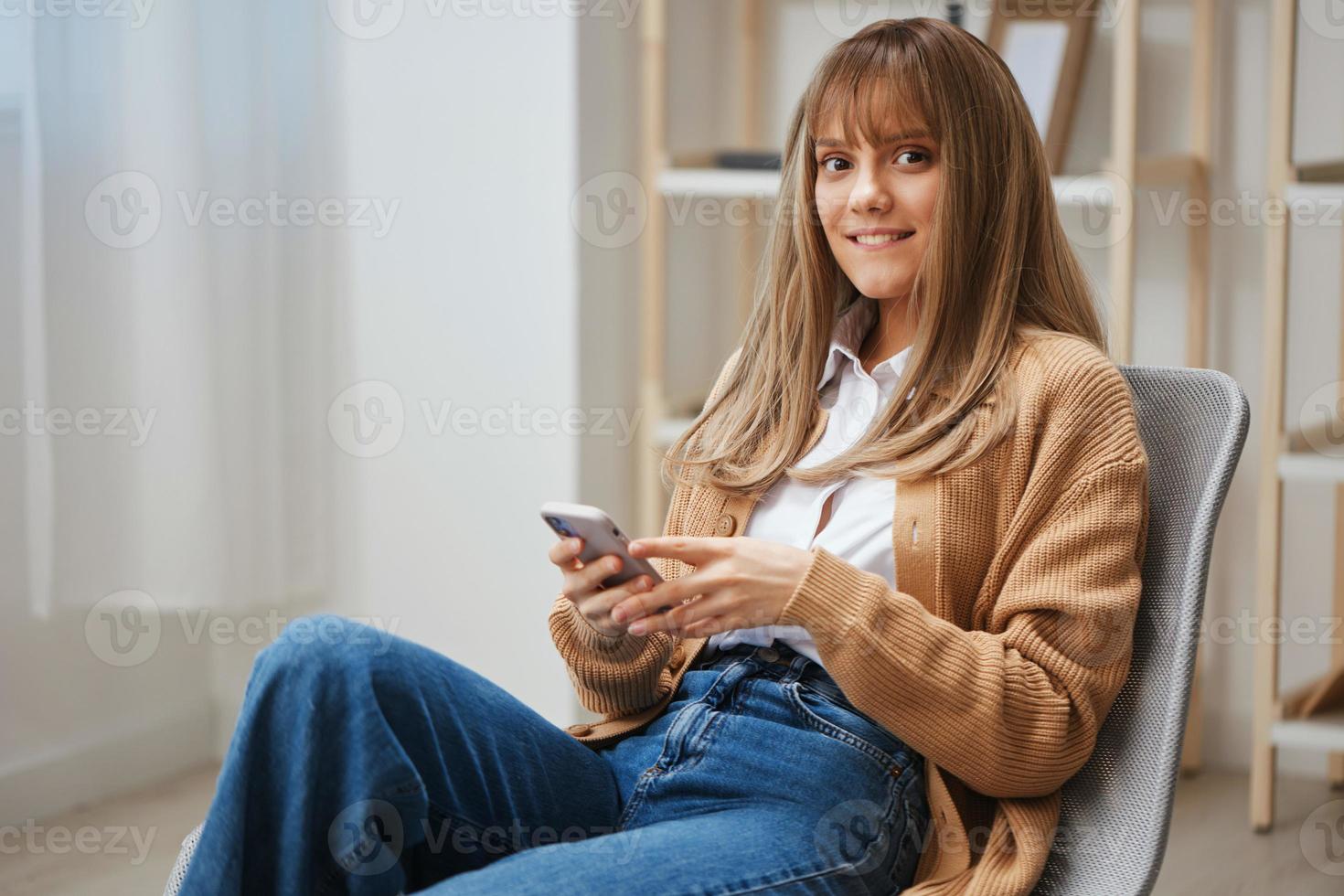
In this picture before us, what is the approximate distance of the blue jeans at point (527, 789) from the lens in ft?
3.13

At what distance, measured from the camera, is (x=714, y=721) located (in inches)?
42.9

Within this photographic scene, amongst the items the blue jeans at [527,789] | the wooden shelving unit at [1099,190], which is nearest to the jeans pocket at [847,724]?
the blue jeans at [527,789]

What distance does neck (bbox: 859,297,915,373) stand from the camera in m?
1.29

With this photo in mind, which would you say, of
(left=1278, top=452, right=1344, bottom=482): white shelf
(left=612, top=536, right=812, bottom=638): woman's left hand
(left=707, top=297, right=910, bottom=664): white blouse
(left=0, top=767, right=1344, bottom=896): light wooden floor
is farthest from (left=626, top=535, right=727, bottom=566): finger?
(left=1278, top=452, right=1344, bottom=482): white shelf

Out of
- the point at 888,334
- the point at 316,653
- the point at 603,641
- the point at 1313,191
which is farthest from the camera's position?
the point at 1313,191

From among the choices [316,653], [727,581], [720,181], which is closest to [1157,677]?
[727,581]

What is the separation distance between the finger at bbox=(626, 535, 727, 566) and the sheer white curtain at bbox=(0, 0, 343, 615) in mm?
1316

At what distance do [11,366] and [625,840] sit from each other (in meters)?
1.38

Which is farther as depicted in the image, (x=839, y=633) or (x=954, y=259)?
(x=954, y=259)

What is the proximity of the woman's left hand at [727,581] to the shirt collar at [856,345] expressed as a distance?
0.30 metres

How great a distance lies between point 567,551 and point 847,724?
0.81 feet

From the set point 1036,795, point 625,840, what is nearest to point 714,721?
point 625,840

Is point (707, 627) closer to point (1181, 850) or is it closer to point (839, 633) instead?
point (839, 633)

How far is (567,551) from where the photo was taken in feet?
3.48
